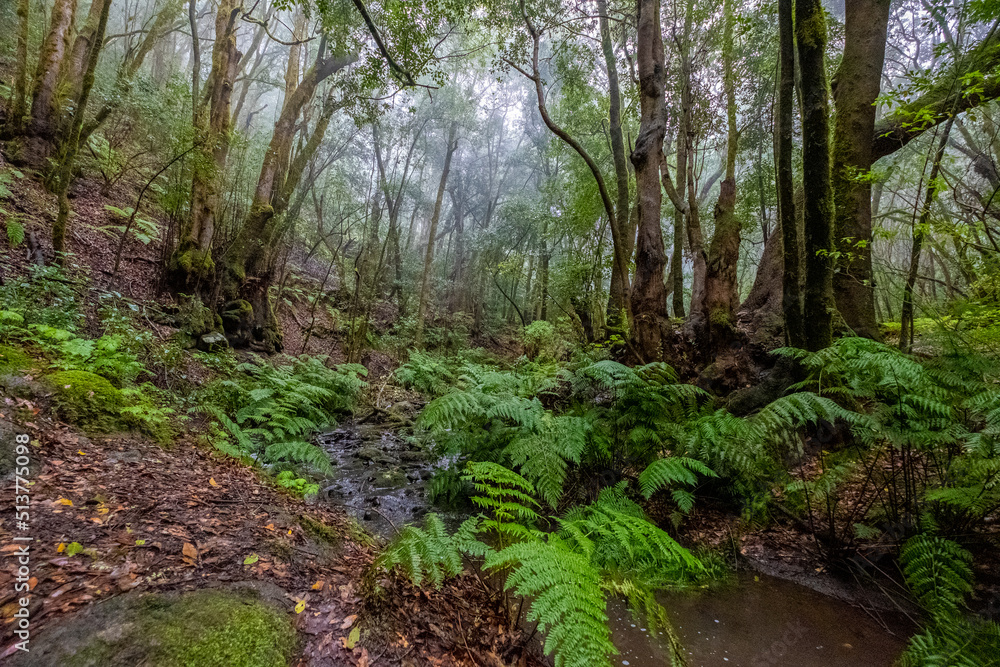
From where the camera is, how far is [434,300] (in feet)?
60.0

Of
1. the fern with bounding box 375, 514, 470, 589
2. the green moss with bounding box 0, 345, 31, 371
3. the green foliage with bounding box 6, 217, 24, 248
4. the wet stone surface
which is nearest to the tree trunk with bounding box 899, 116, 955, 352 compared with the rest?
the fern with bounding box 375, 514, 470, 589

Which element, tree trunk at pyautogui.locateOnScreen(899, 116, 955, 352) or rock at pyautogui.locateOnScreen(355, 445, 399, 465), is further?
rock at pyautogui.locateOnScreen(355, 445, 399, 465)

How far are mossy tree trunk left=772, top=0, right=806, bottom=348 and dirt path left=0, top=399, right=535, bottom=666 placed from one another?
3.74 metres

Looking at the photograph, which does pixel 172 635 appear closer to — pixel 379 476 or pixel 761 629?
pixel 761 629

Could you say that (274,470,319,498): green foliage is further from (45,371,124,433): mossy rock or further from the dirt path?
(45,371,124,433): mossy rock

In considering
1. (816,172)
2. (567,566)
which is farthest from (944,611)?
(816,172)

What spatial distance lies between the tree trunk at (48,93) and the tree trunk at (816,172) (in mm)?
11419

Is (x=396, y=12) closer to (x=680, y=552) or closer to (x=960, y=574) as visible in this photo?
(x=680, y=552)

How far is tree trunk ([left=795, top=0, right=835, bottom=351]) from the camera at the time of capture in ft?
11.1

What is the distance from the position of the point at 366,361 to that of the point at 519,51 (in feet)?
24.8

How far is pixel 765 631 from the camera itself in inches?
92.4

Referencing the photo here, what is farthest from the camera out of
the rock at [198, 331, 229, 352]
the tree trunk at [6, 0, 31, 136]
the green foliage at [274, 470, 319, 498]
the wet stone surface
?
the tree trunk at [6, 0, 31, 136]

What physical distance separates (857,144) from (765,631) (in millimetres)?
5727
